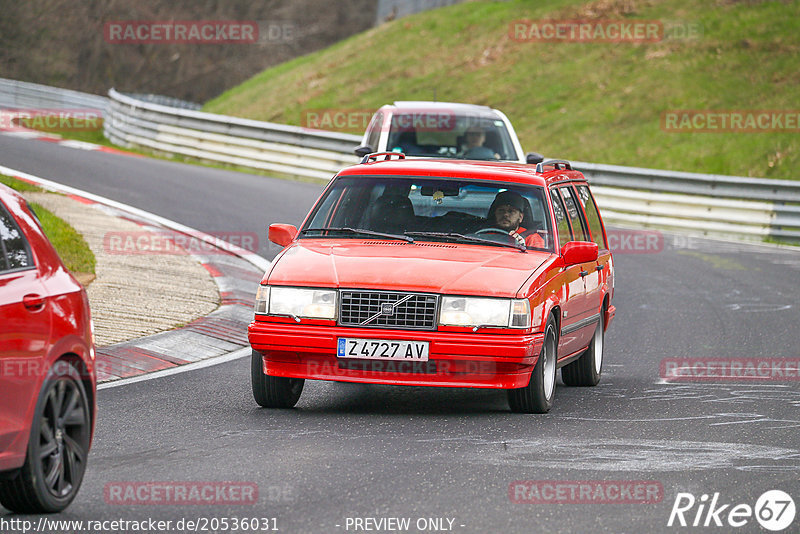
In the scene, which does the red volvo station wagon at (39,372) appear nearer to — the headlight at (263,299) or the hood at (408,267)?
the headlight at (263,299)

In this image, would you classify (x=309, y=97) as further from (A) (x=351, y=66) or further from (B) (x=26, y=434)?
(B) (x=26, y=434)

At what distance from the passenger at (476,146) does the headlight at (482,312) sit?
8.08 metres

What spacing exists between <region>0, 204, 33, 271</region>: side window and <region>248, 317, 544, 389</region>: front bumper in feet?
8.53

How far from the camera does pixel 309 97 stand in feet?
123

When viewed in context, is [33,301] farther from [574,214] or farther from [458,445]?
[574,214]

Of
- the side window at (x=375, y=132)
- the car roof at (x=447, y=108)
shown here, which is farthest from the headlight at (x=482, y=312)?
the car roof at (x=447, y=108)

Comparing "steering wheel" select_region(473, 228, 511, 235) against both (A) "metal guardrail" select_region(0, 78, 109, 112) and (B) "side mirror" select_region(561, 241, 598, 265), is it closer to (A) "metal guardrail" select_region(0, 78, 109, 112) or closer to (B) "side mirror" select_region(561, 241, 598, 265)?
(B) "side mirror" select_region(561, 241, 598, 265)

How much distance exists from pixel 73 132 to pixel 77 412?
28955 mm

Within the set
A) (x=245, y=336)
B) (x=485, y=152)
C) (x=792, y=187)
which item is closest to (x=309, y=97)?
(x=792, y=187)

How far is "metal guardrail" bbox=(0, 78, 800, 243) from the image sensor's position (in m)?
23.1

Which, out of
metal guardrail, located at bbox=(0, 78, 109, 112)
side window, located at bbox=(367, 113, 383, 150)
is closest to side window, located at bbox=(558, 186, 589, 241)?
side window, located at bbox=(367, 113, 383, 150)

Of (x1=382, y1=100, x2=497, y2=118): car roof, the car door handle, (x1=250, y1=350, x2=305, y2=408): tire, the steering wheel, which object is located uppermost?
(x1=382, y1=100, x2=497, y2=118): car roof

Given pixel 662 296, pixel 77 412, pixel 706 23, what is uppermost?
pixel 706 23

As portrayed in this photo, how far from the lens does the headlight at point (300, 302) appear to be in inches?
334
